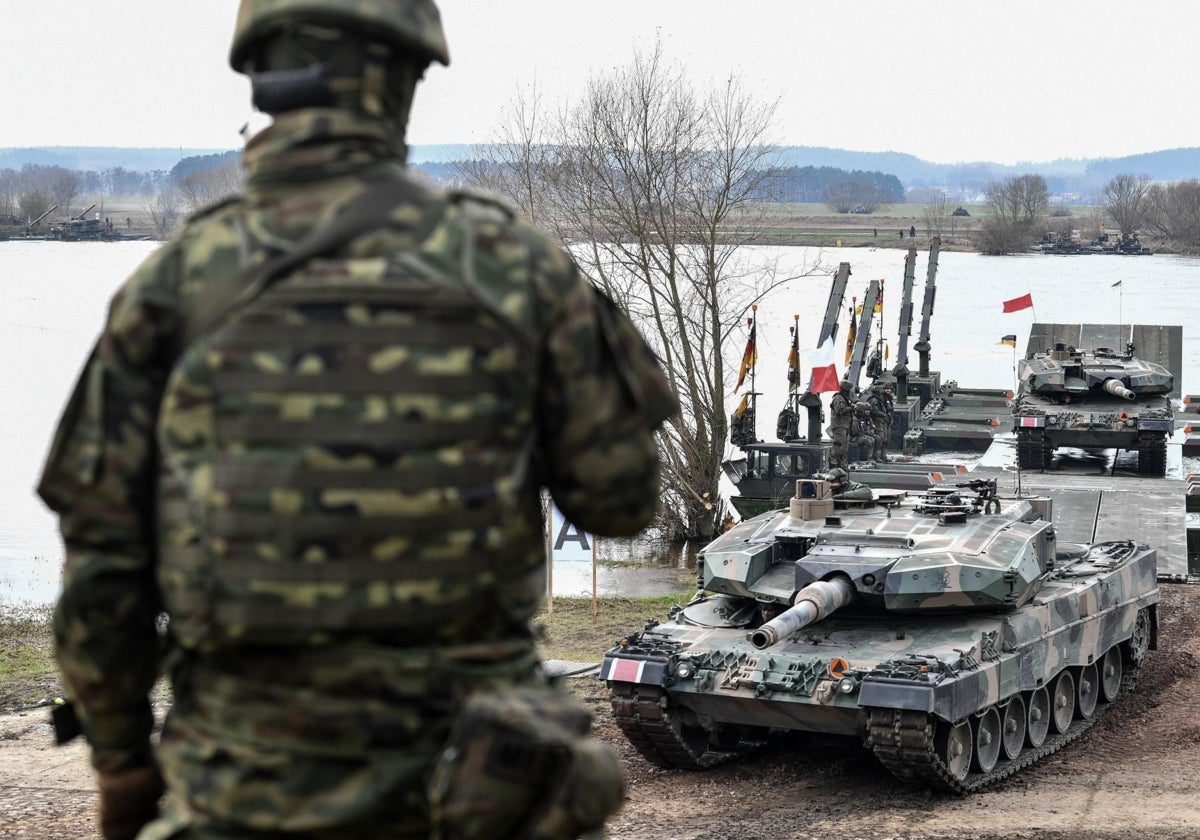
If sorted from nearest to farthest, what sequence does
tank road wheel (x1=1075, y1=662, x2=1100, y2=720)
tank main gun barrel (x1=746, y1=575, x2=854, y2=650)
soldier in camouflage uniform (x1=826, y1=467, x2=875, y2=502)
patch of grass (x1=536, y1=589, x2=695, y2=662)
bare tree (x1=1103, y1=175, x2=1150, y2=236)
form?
tank main gun barrel (x1=746, y1=575, x2=854, y2=650)
tank road wheel (x1=1075, y1=662, x2=1100, y2=720)
soldier in camouflage uniform (x1=826, y1=467, x2=875, y2=502)
patch of grass (x1=536, y1=589, x2=695, y2=662)
bare tree (x1=1103, y1=175, x2=1150, y2=236)

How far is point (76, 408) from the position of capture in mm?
2773

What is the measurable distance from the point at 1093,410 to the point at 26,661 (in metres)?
16.1

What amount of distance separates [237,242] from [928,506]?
10864mm

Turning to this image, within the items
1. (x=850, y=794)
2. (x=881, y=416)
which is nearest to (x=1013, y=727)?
(x=850, y=794)

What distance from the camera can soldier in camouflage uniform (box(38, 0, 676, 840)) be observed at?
2.65 metres

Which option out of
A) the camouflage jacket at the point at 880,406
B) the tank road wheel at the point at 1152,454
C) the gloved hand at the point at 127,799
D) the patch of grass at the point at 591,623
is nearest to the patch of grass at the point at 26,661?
the patch of grass at the point at 591,623

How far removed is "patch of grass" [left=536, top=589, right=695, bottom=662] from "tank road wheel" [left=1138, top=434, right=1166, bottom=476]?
780 cm

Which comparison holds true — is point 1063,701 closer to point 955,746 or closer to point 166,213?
point 955,746

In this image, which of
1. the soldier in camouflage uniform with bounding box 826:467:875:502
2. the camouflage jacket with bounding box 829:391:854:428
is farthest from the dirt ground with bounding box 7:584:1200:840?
the camouflage jacket with bounding box 829:391:854:428

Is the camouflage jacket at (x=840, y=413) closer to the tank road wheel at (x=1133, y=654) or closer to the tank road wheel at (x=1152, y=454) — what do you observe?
the tank road wheel at (x=1152, y=454)

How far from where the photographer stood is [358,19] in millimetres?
2746

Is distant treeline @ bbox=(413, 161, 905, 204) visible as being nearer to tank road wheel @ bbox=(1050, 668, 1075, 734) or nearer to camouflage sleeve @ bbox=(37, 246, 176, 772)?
tank road wheel @ bbox=(1050, 668, 1075, 734)

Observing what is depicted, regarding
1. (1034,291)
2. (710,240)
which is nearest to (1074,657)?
(710,240)

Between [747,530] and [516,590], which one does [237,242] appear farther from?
[747,530]
